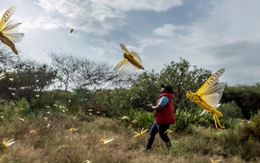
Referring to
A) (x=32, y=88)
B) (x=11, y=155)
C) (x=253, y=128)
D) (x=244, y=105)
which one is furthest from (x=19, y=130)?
(x=244, y=105)

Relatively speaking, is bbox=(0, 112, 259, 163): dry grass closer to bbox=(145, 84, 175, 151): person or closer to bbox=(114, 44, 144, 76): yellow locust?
bbox=(145, 84, 175, 151): person

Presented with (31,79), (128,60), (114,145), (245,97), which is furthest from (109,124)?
(245,97)

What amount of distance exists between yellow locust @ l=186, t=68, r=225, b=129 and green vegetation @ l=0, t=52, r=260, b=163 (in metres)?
4.73

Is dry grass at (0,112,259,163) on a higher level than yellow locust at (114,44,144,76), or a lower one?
lower

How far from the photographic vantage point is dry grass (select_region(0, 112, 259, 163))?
5.66 meters

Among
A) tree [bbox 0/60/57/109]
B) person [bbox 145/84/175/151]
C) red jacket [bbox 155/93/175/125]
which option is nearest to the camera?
person [bbox 145/84/175/151]

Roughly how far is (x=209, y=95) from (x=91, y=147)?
5.70 meters

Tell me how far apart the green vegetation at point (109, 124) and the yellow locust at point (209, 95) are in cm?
473

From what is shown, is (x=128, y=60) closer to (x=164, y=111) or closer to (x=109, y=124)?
(x=164, y=111)

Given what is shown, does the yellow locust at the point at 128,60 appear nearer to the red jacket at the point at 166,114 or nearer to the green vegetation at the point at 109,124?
the green vegetation at the point at 109,124

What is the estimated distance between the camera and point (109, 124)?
1061 centimetres

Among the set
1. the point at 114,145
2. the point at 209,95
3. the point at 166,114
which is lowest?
the point at 114,145

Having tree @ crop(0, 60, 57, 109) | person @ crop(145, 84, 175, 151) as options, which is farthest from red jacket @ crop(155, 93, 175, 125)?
tree @ crop(0, 60, 57, 109)

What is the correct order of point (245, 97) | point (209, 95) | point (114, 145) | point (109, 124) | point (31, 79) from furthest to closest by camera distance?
point (245, 97), point (31, 79), point (109, 124), point (114, 145), point (209, 95)
